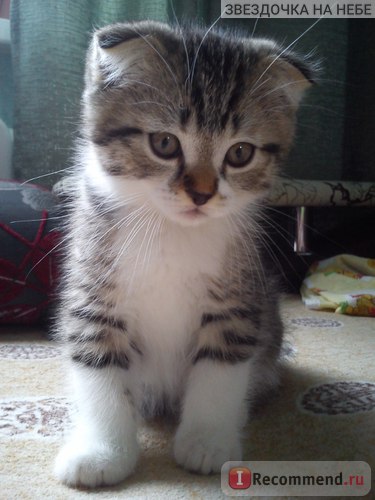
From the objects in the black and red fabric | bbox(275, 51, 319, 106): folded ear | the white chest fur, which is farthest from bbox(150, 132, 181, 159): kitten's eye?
the black and red fabric

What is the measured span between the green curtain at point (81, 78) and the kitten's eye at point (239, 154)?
87cm

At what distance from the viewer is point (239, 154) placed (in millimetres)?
818

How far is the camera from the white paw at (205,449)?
2.31 feet

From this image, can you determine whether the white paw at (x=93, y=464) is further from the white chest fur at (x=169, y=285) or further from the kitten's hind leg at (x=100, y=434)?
the white chest fur at (x=169, y=285)

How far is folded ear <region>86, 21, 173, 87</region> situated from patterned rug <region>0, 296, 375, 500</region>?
1.76ft

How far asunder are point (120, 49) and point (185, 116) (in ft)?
0.45

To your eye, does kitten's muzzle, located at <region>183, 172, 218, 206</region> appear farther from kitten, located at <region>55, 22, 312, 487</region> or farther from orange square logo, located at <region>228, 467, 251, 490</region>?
orange square logo, located at <region>228, 467, 251, 490</region>

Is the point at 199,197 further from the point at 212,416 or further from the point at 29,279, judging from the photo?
the point at 29,279

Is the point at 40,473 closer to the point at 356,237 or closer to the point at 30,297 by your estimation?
the point at 30,297

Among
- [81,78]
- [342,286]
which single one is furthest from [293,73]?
[81,78]

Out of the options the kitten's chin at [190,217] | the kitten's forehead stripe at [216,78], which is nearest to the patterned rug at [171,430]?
the kitten's chin at [190,217]

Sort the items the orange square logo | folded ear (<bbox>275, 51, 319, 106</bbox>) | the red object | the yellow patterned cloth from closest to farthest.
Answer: the orange square logo, folded ear (<bbox>275, 51, 319, 106</bbox>), the red object, the yellow patterned cloth

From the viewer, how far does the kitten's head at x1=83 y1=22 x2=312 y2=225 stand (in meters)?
0.77

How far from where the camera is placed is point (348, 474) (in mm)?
676
